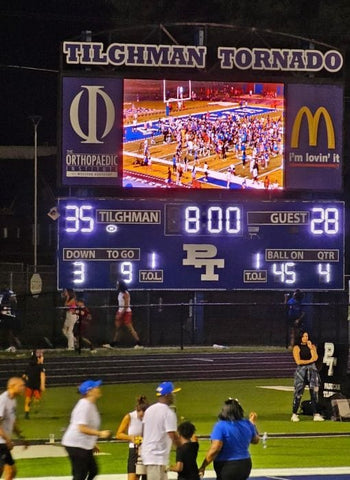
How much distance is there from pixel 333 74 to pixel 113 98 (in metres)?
5.19

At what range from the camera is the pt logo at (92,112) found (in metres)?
24.9

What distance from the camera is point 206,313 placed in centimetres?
4403

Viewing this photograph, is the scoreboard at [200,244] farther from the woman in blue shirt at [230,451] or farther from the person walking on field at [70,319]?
the woman in blue shirt at [230,451]

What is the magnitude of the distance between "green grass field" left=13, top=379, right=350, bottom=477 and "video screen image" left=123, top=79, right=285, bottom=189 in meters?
4.28

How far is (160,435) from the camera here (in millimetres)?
14391

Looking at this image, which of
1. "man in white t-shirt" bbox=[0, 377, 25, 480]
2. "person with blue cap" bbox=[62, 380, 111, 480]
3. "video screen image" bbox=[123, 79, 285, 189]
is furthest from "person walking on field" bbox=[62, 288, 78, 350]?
"person with blue cap" bbox=[62, 380, 111, 480]

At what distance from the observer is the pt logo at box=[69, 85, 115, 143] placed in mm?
24922

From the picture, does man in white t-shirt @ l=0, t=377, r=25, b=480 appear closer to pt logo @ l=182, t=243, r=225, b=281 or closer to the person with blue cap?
the person with blue cap

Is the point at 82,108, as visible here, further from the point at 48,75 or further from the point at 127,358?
the point at 48,75

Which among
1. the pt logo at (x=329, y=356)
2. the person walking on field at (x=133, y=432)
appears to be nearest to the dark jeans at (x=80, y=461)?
the person walking on field at (x=133, y=432)

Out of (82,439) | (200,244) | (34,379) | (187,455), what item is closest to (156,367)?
(200,244)

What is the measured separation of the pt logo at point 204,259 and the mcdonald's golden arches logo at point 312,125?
2.46 metres

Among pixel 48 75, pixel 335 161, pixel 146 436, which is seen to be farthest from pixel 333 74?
pixel 48 75

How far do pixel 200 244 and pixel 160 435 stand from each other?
37.7 feet
